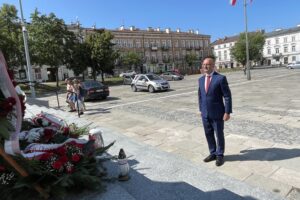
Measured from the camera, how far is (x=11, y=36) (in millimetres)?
29781

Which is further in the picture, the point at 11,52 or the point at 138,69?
the point at 138,69

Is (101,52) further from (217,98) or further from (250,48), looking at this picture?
(250,48)

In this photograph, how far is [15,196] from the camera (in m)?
2.24

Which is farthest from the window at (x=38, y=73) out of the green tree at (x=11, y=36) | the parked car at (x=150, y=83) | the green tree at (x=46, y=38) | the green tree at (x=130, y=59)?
the parked car at (x=150, y=83)

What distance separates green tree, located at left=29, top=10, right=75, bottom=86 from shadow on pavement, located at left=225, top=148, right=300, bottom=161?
28.3m

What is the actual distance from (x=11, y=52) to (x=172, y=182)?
31217 mm

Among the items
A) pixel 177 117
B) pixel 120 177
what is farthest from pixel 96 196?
pixel 177 117

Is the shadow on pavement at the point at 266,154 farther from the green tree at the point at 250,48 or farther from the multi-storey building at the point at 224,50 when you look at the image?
the multi-storey building at the point at 224,50

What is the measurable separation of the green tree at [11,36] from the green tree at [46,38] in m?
1.29

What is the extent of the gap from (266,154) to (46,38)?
31.3 metres

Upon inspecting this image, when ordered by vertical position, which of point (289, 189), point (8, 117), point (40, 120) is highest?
point (8, 117)

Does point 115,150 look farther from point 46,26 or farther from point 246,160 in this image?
point 46,26

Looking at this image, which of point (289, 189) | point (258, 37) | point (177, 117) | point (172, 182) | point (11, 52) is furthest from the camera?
point (258, 37)

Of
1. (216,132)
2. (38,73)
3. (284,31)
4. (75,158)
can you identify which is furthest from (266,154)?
(284,31)
